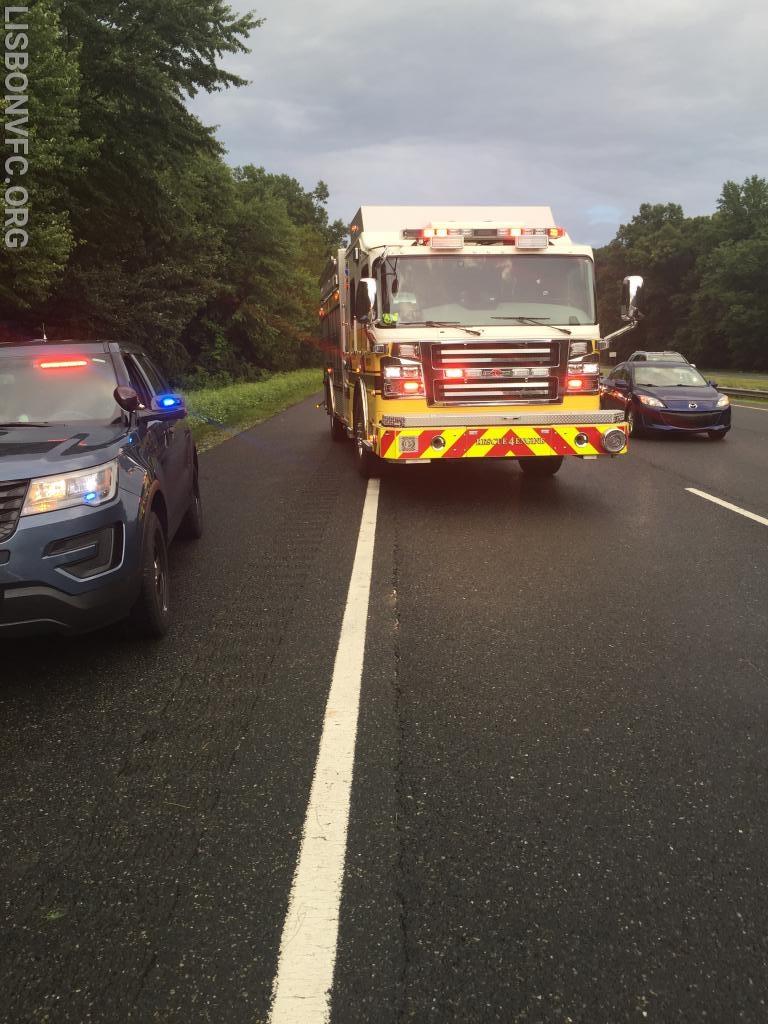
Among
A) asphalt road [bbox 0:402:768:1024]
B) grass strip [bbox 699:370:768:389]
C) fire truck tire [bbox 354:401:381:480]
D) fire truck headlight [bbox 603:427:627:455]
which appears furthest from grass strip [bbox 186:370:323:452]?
grass strip [bbox 699:370:768:389]

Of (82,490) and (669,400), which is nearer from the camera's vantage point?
(82,490)

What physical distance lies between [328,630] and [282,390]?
3042 centimetres

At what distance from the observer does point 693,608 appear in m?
5.34

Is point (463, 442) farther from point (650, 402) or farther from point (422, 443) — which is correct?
point (650, 402)

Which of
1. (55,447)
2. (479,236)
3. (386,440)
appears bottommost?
(386,440)

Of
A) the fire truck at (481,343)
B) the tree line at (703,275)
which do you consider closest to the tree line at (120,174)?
the fire truck at (481,343)

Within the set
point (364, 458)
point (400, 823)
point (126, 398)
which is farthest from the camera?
point (364, 458)

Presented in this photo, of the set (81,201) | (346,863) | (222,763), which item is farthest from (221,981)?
(81,201)

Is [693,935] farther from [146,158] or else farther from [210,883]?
[146,158]

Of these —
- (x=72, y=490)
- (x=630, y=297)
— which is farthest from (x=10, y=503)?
(x=630, y=297)

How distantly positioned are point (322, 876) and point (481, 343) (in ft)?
22.2

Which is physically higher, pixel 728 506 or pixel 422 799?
pixel 728 506

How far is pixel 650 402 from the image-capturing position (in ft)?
51.9

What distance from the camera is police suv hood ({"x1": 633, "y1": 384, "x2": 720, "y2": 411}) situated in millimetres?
15461
